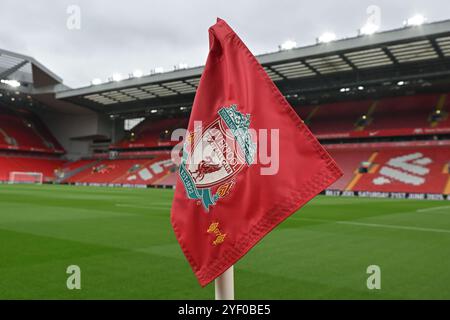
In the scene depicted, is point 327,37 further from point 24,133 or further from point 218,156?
point 24,133

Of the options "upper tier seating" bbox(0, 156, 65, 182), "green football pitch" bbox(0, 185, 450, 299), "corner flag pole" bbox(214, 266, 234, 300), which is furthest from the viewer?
"upper tier seating" bbox(0, 156, 65, 182)

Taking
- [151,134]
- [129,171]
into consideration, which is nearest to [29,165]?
[129,171]

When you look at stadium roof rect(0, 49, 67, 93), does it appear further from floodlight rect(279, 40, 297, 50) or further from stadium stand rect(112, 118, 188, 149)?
floodlight rect(279, 40, 297, 50)

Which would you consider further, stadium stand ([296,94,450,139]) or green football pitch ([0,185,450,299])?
stadium stand ([296,94,450,139])

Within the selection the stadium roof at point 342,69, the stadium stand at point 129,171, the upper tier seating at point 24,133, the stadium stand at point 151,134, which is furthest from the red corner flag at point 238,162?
the upper tier seating at point 24,133

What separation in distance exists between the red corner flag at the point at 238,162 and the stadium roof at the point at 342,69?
25863 millimetres

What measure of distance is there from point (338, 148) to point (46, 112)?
39897 mm

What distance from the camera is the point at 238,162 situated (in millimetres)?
1985

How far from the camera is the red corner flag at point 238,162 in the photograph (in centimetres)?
191

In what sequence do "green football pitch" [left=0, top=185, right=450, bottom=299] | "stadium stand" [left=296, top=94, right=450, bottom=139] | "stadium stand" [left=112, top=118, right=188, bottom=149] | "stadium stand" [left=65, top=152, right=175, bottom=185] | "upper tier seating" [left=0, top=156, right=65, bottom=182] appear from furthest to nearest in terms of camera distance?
"stadium stand" [left=112, top=118, right=188, bottom=149] < "upper tier seating" [left=0, top=156, right=65, bottom=182] < "stadium stand" [left=65, top=152, right=175, bottom=185] < "stadium stand" [left=296, top=94, right=450, bottom=139] < "green football pitch" [left=0, top=185, right=450, bottom=299]

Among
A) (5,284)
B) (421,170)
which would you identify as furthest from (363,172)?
(5,284)

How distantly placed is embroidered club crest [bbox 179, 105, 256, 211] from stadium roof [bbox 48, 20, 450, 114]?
85.2 feet

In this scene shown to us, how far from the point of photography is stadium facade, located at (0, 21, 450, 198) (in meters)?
28.8

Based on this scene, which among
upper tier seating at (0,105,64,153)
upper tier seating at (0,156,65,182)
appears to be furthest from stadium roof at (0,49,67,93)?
upper tier seating at (0,156,65,182)
